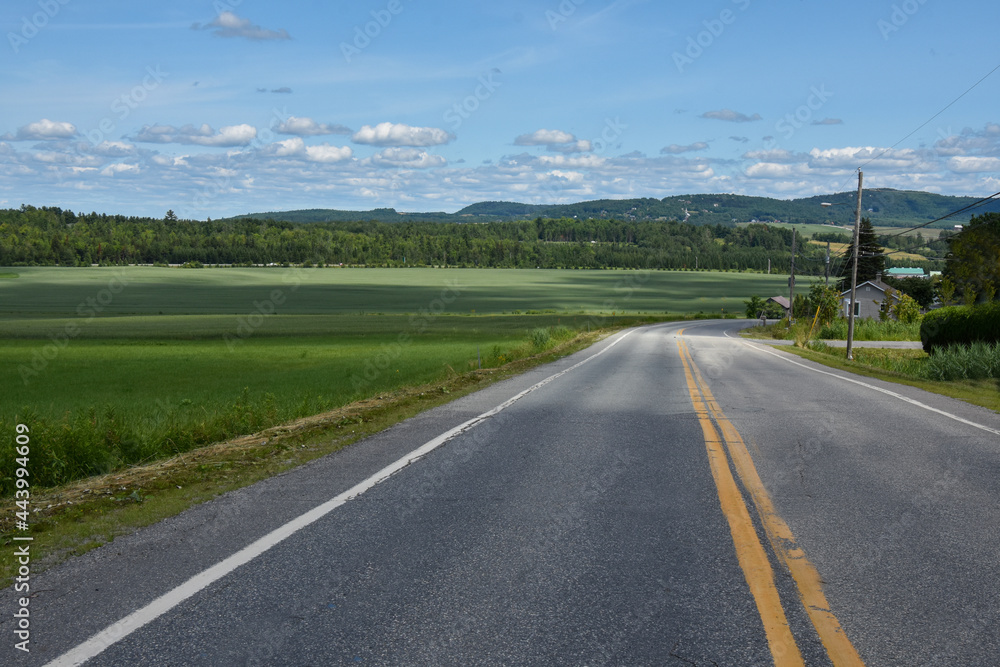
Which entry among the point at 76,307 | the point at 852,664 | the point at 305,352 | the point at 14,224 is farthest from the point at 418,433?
the point at 14,224

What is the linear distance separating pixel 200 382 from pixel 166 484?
17943 mm

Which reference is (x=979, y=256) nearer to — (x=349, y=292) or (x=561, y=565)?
(x=349, y=292)

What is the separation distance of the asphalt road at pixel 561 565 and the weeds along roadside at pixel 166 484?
318 mm

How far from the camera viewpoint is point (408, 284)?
132m

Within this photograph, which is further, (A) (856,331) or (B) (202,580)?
(A) (856,331)

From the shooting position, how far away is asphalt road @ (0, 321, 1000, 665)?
11.8 feet

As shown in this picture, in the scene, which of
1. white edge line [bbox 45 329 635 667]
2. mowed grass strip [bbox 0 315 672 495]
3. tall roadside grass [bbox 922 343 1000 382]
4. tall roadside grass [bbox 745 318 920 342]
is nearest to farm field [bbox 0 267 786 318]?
tall roadside grass [bbox 745 318 920 342]

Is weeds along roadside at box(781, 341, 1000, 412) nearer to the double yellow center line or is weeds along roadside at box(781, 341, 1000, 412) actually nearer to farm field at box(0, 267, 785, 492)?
the double yellow center line

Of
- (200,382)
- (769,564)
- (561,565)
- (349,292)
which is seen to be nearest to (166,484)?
(561,565)

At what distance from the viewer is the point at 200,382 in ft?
77.8

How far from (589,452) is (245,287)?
387 feet

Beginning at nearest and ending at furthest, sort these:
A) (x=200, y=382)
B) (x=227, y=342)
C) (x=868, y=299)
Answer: (x=200, y=382)
(x=227, y=342)
(x=868, y=299)

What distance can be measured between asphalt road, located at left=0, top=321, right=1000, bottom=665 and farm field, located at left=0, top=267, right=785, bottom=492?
3.75 metres

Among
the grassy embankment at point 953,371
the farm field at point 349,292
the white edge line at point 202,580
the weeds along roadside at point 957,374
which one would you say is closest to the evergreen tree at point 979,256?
the farm field at point 349,292
